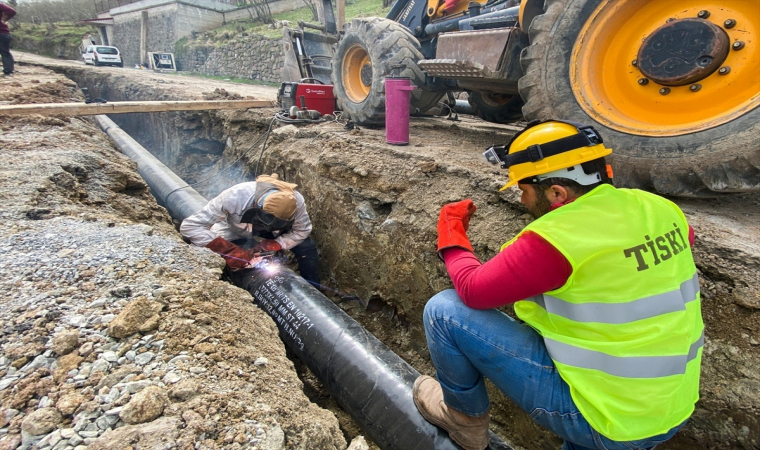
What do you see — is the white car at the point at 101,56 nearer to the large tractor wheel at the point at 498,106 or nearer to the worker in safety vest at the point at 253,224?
the worker in safety vest at the point at 253,224

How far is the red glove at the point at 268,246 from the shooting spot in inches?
140

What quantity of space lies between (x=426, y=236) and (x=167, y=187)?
3.73 m

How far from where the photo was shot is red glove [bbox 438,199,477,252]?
1701 millimetres

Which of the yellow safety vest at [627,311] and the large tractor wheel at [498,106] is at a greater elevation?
the large tractor wheel at [498,106]

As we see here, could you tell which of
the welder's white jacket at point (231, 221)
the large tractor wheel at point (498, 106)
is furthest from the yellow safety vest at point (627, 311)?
the large tractor wheel at point (498, 106)

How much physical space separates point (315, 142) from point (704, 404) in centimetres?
420

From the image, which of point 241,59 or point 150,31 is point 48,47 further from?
point 241,59

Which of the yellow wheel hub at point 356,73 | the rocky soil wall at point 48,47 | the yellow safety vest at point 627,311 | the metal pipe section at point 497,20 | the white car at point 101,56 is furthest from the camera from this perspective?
the rocky soil wall at point 48,47

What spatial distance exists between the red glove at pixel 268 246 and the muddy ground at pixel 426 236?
63 centimetres

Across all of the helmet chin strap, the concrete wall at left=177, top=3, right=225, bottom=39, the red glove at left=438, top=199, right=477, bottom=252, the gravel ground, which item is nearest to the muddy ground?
the red glove at left=438, top=199, right=477, bottom=252

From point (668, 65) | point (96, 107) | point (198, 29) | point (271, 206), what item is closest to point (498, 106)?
point (668, 65)

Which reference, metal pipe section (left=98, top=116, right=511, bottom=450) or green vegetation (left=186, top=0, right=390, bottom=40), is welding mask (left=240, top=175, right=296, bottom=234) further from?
green vegetation (left=186, top=0, right=390, bottom=40)

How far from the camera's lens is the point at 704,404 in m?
1.85

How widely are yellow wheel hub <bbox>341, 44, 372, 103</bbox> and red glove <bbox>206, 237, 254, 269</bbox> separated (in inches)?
112
